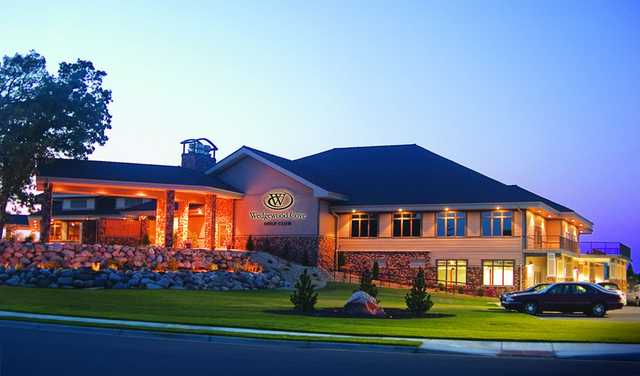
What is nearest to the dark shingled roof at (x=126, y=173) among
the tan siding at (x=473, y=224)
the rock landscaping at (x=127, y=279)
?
the rock landscaping at (x=127, y=279)

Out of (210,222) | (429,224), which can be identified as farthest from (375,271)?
(210,222)

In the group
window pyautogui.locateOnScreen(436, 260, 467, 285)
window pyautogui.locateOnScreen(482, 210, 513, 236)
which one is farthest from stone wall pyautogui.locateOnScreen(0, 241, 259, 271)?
window pyautogui.locateOnScreen(482, 210, 513, 236)

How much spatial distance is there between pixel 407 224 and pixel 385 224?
1598mm

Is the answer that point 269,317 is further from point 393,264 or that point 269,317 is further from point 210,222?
point 393,264

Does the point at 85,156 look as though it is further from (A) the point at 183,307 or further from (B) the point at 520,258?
(B) the point at 520,258

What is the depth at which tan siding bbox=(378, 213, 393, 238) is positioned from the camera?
52.1 metres

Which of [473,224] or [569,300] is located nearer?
[569,300]

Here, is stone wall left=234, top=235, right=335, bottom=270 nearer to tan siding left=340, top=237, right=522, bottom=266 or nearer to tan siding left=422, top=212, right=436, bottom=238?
tan siding left=340, top=237, right=522, bottom=266

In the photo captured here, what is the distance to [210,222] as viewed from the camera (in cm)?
5122

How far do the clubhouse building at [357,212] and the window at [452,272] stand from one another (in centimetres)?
7

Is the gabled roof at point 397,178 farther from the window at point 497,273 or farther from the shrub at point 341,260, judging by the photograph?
the window at point 497,273

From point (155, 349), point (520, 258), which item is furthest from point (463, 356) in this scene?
point (520, 258)

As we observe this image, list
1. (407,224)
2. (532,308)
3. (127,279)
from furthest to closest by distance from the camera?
(407,224)
(127,279)
(532,308)

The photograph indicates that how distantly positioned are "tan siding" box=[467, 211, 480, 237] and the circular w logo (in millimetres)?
12176
